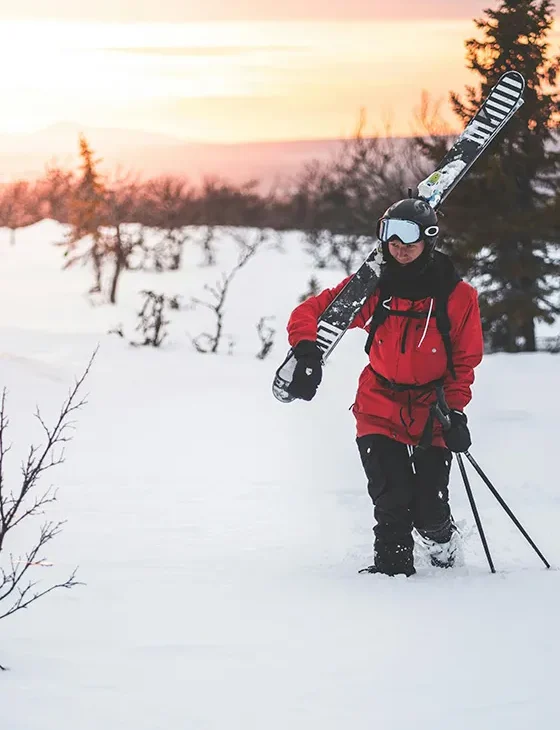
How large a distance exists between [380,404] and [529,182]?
14.8m

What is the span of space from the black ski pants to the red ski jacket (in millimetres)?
68

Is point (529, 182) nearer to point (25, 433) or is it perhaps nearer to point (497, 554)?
point (25, 433)

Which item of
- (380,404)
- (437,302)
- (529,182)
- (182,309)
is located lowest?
(182,309)

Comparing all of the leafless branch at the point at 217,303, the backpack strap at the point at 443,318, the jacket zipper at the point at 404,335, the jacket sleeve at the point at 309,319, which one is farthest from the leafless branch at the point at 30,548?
the leafless branch at the point at 217,303

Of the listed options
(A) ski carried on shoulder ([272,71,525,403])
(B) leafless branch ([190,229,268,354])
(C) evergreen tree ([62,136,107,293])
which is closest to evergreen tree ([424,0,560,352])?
(B) leafless branch ([190,229,268,354])

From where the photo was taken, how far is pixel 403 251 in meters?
A: 4.29

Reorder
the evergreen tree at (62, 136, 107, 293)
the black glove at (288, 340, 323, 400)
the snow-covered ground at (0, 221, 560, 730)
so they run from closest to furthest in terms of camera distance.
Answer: the snow-covered ground at (0, 221, 560, 730) → the black glove at (288, 340, 323, 400) → the evergreen tree at (62, 136, 107, 293)

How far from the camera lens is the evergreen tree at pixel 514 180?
A: 1756 centimetres

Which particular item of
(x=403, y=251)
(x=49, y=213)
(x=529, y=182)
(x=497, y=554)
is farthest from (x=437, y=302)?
(x=49, y=213)

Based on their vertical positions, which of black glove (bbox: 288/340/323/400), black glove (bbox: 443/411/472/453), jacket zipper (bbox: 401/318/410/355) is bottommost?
black glove (bbox: 443/411/472/453)

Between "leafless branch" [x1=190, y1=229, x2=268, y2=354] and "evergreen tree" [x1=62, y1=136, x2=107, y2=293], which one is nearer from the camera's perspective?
"leafless branch" [x1=190, y1=229, x2=268, y2=354]

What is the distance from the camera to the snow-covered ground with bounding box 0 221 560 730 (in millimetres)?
2711

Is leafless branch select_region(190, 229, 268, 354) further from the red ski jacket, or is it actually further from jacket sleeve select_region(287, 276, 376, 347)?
the red ski jacket

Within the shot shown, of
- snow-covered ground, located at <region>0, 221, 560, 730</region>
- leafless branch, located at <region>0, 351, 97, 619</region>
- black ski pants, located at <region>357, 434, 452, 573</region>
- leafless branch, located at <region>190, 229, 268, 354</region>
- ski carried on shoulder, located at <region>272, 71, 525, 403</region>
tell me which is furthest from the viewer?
leafless branch, located at <region>190, 229, 268, 354</region>
